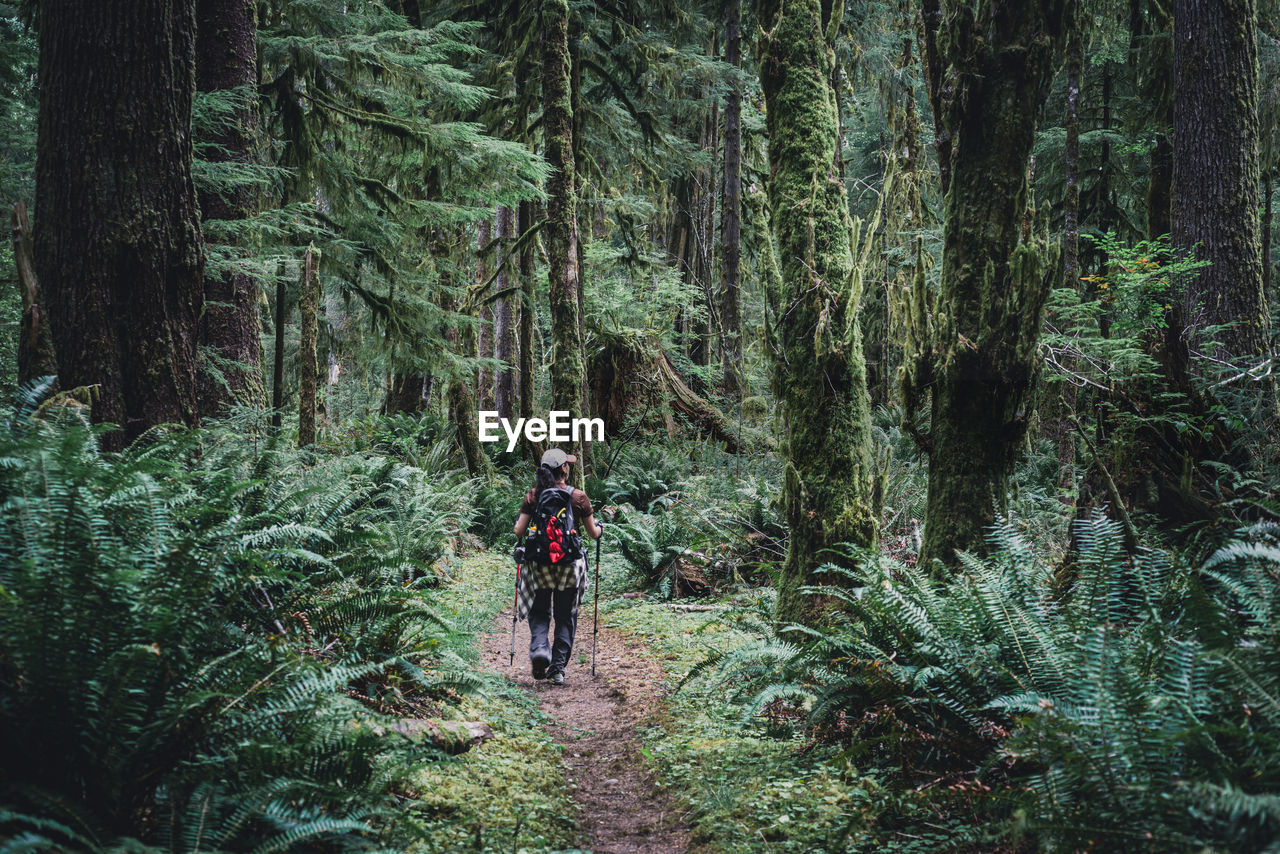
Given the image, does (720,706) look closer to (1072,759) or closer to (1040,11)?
(1072,759)

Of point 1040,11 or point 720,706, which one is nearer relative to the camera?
point 1040,11

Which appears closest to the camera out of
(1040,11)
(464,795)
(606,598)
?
(464,795)

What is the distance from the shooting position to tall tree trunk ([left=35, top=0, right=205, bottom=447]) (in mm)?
4770

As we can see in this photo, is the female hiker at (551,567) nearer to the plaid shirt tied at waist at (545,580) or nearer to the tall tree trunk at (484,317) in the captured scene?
the plaid shirt tied at waist at (545,580)

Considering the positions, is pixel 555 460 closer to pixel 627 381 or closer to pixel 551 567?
pixel 551 567

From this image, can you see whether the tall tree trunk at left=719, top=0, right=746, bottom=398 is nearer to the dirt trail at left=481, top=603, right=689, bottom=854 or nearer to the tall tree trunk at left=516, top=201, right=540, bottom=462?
the tall tree trunk at left=516, top=201, right=540, bottom=462

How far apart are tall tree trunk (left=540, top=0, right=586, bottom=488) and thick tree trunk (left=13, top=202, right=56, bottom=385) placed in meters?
6.96

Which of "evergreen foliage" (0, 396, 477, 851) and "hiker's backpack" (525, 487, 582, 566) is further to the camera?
"hiker's backpack" (525, 487, 582, 566)

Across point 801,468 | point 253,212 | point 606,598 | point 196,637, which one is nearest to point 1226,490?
point 801,468

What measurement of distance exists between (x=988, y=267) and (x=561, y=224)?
7.67m

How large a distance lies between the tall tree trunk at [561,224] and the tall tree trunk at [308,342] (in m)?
3.37

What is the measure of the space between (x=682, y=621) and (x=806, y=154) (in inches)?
201

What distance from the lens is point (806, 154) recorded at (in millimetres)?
5938

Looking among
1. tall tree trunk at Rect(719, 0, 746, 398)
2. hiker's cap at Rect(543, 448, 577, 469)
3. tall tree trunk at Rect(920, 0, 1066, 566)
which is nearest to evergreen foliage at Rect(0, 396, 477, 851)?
hiker's cap at Rect(543, 448, 577, 469)
